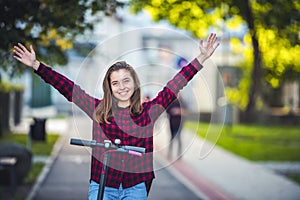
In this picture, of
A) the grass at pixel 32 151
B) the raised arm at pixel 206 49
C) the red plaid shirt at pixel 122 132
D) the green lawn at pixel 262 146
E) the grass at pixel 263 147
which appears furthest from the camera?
the green lawn at pixel 262 146

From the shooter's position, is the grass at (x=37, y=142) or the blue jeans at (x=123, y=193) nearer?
the blue jeans at (x=123, y=193)

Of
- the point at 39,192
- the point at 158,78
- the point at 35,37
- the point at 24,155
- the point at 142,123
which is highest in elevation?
the point at 35,37

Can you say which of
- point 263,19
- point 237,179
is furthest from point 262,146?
point 263,19

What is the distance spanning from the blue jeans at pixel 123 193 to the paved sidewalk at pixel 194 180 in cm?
336

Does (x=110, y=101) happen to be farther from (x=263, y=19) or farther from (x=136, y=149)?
(x=263, y=19)

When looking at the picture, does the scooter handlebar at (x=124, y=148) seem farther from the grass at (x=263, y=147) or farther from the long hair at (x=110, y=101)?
the grass at (x=263, y=147)

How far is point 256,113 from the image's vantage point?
115 ft

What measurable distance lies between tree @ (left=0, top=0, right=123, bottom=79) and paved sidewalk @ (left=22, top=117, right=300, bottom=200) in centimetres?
137

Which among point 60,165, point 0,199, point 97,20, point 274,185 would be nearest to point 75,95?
point 97,20

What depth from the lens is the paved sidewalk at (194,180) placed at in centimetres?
996

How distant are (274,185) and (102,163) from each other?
7.50 m

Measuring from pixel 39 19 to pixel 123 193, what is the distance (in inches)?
145

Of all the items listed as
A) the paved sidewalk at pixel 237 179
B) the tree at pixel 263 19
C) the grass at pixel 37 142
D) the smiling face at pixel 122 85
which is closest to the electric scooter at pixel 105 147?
the smiling face at pixel 122 85

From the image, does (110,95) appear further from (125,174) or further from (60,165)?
(60,165)
